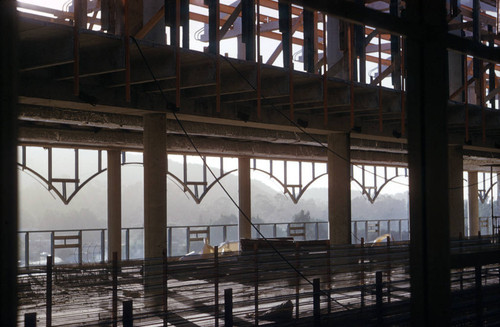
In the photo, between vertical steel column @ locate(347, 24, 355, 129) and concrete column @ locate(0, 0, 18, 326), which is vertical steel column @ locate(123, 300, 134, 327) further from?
vertical steel column @ locate(347, 24, 355, 129)

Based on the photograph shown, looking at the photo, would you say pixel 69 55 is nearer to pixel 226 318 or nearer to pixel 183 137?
pixel 226 318

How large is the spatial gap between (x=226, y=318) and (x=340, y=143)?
879 centimetres

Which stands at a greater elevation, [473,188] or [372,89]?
[372,89]

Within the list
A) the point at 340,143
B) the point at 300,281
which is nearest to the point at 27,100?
the point at 300,281

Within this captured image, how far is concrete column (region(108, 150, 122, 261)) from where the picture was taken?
16344 millimetres

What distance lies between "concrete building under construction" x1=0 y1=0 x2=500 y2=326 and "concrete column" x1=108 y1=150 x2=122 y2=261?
47 millimetres

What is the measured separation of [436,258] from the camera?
287cm

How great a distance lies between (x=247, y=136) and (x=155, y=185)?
470 centimetres

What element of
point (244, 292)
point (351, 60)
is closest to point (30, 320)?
→ point (244, 292)

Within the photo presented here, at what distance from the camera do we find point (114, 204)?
1639 cm

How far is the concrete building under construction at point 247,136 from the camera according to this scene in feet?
9.45

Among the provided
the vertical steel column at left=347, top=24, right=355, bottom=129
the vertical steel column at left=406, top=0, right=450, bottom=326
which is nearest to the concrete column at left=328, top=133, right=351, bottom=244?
the vertical steel column at left=347, top=24, right=355, bottom=129

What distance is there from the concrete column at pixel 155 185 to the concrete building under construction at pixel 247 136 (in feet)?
0.08

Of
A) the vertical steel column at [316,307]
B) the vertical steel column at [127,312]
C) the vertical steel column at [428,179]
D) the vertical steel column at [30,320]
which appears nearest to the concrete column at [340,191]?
the vertical steel column at [316,307]
